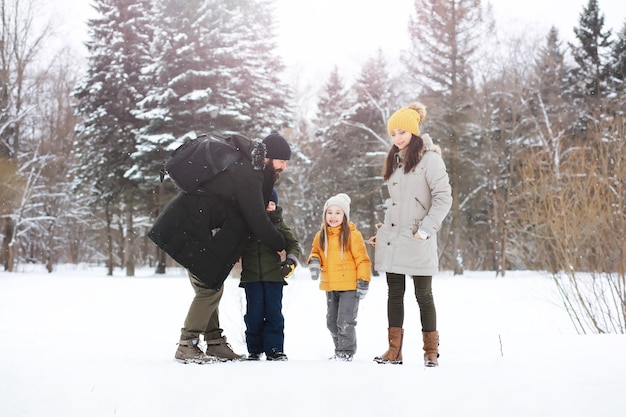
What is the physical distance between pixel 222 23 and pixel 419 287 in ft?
54.6

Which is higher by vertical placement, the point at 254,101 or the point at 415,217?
the point at 254,101

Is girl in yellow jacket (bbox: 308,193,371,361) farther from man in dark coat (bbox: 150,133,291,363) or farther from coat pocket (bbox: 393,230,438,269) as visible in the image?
man in dark coat (bbox: 150,133,291,363)

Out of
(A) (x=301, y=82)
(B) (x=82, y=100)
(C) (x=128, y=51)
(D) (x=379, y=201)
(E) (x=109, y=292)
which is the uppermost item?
(A) (x=301, y=82)

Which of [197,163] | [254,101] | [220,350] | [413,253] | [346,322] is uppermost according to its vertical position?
[254,101]

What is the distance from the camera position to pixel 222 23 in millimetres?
18672


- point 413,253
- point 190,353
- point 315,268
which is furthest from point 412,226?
point 190,353

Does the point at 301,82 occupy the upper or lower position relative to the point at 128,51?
upper

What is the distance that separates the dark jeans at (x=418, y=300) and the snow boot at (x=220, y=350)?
3.94ft

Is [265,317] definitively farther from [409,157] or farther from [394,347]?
[409,157]

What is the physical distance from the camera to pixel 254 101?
19453mm

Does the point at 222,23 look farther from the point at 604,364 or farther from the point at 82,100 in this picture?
the point at 604,364

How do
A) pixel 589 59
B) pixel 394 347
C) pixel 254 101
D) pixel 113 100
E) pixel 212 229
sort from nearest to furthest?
pixel 212 229, pixel 394 347, pixel 254 101, pixel 113 100, pixel 589 59

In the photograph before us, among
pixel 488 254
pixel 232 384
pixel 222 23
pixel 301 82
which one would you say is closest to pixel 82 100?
pixel 222 23

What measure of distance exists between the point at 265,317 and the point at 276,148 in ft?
4.39
